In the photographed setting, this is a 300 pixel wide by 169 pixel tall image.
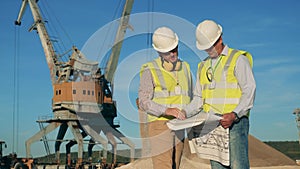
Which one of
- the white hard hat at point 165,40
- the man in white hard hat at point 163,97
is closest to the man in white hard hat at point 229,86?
the white hard hat at point 165,40

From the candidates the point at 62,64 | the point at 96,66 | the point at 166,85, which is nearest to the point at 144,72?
the point at 166,85

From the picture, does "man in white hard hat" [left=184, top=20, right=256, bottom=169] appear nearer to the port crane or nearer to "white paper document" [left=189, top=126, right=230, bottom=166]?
"white paper document" [left=189, top=126, right=230, bottom=166]

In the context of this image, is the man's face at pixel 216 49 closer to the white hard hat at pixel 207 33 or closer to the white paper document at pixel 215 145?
the white hard hat at pixel 207 33

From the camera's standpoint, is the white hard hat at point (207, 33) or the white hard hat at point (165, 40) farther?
the white hard hat at point (165, 40)

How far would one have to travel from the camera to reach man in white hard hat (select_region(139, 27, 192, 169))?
582 cm

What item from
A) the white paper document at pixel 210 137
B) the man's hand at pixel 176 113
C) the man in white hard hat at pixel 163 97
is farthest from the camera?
the man in white hard hat at pixel 163 97

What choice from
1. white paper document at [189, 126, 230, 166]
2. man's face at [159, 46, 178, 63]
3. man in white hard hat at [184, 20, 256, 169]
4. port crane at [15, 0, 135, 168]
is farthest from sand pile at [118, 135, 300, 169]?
man in white hard hat at [184, 20, 256, 169]

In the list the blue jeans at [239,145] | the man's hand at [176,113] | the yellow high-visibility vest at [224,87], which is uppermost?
the yellow high-visibility vest at [224,87]

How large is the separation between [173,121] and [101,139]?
40.2 m

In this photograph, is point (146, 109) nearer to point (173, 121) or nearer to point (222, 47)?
point (173, 121)

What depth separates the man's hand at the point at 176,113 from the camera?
5473 mm

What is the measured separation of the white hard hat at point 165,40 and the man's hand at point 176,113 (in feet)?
2.16

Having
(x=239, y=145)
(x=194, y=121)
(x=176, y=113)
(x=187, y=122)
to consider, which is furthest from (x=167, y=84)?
(x=239, y=145)

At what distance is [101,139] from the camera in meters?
45.2
